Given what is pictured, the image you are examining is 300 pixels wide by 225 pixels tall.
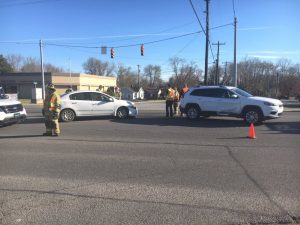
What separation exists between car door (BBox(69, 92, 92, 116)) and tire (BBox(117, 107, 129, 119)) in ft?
4.63

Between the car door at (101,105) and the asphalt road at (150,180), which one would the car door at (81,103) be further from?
the asphalt road at (150,180)

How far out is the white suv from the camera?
49.1 feet

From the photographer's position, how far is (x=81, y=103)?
1681cm

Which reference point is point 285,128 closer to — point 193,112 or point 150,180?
point 193,112

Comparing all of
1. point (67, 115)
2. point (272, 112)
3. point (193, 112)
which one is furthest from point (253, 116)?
point (67, 115)

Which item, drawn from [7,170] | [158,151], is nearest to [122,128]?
[158,151]

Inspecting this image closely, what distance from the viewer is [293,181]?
6.28 metres

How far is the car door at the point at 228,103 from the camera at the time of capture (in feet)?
51.5

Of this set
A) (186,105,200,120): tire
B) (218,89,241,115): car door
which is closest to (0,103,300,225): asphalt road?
(218,89,241,115): car door

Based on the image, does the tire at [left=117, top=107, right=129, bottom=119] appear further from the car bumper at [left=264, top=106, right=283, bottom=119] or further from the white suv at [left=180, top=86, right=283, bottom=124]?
the car bumper at [left=264, top=106, right=283, bottom=119]

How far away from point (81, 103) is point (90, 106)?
1.46 feet

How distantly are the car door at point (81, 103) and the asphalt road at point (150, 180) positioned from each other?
5173 millimetres

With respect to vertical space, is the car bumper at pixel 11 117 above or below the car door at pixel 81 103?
below

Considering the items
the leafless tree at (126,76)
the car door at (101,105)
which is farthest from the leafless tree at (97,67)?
the car door at (101,105)
